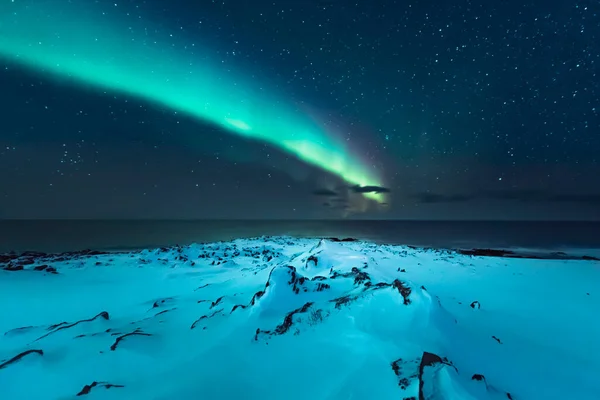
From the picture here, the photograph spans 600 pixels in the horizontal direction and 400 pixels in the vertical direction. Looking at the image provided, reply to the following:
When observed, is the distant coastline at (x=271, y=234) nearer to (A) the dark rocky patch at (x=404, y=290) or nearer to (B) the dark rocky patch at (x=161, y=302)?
(B) the dark rocky patch at (x=161, y=302)

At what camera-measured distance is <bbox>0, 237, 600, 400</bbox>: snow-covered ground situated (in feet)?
10.6

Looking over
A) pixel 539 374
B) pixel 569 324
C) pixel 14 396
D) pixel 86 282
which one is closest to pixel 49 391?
pixel 14 396

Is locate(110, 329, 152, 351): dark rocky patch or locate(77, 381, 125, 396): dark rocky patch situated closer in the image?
locate(77, 381, 125, 396): dark rocky patch

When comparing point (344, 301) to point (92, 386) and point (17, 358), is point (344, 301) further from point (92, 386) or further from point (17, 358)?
point (17, 358)

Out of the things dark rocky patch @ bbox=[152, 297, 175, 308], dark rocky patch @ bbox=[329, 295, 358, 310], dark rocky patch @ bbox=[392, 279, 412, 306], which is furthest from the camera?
dark rocky patch @ bbox=[152, 297, 175, 308]

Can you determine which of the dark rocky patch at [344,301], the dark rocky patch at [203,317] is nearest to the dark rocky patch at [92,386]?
the dark rocky patch at [203,317]

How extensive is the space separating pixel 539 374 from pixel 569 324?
122 inches

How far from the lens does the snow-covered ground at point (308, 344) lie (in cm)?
322

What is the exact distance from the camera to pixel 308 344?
13.5ft

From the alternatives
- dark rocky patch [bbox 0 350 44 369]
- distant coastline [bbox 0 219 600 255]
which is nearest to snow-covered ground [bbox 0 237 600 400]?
dark rocky patch [bbox 0 350 44 369]

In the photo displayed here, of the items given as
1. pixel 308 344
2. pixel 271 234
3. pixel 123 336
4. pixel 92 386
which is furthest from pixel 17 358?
pixel 271 234

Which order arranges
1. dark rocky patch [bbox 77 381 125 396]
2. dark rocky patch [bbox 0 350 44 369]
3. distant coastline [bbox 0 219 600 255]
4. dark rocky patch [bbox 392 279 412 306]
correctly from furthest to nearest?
distant coastline [bbox 0 219 600 255], dark rocky patch [bbox 392 279 412 306], dark rocky patch [bbox 0 350 44 369], dark rocky patch [bbox 77 381 125 396]

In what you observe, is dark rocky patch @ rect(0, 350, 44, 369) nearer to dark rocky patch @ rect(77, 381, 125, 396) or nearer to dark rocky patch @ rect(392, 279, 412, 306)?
dark rocky patch @ rect(77, 381, 125, 396)

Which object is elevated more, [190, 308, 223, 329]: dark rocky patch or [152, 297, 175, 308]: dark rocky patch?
[190, 308, 223, 329]: dark rocky patch
